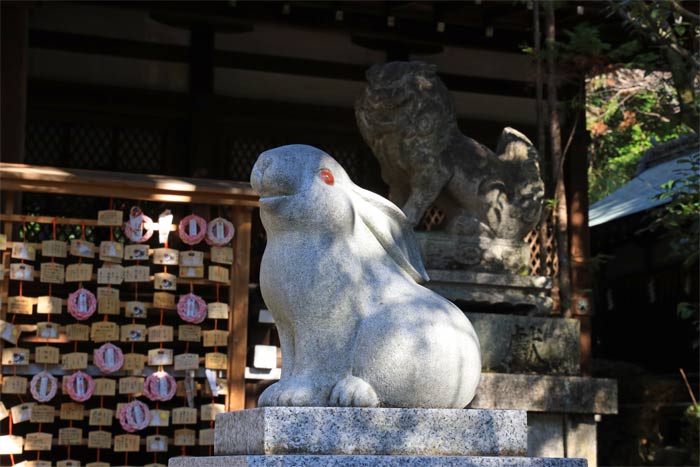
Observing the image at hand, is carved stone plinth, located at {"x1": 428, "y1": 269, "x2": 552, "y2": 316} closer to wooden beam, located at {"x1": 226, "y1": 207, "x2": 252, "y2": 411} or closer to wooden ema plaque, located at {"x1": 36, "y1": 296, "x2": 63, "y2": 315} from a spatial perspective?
wooden beam, located at {"x1": 226, "y1": 207, "x2": 252, "y2": 411}

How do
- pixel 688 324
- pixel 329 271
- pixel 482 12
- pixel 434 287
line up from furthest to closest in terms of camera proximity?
pixel 688 324 → pixel 482 12 → pixel 434 287 → pixel 329 271

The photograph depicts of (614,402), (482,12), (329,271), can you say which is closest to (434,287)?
(614,402)

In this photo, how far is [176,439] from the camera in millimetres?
7809

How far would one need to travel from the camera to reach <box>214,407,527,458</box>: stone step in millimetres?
4055

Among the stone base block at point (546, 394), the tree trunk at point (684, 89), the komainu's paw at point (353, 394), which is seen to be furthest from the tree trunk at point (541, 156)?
the komainu's paw at point (353, 394)

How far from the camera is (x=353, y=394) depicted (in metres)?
4.20

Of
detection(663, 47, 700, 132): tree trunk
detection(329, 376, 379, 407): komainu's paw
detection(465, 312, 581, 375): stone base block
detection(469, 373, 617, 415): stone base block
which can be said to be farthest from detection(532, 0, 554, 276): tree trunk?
detection(329, 376, 379, 407): komainu's paw

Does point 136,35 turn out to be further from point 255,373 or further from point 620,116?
point 620,116

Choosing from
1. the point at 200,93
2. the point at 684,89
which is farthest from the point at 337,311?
the point at 200,93

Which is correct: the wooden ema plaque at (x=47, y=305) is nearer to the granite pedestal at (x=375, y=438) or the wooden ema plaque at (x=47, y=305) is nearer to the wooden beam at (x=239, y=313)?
the wooden beam at (x=239, y=313)

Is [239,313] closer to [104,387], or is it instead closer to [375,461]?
[104,387]

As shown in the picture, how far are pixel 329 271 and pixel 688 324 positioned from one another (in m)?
9.84

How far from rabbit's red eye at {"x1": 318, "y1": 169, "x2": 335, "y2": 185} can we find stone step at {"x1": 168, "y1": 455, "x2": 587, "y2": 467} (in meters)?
1.18

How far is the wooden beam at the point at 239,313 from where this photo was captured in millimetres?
7824
